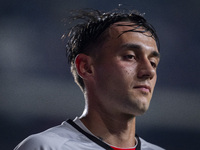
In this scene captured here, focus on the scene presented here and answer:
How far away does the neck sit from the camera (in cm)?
163

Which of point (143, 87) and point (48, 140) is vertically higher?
point (143, 87)

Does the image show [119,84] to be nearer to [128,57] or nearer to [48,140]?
[128,57]

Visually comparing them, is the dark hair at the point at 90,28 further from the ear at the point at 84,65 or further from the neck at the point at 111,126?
the neck at the point at 111,126

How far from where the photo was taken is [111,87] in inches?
63.1

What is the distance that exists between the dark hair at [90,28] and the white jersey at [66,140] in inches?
11.5

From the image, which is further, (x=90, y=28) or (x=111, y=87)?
(x=90, y=28)

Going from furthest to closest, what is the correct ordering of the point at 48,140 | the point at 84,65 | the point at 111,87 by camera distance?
the point at 84,65
the point at 111,87
the point at 48,140

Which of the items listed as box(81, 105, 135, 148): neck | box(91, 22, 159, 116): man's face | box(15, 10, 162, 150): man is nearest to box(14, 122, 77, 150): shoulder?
box(15, 10, 162, 150): man

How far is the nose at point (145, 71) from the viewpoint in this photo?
1583 mm

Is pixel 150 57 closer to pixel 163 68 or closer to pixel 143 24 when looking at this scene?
pixel 143 24

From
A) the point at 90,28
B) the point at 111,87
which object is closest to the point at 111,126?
the point at 111,87

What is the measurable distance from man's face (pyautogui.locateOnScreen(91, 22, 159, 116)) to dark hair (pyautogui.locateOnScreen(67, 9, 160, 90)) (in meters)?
0.10

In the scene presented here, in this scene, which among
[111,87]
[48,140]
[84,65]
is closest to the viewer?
[48,140]

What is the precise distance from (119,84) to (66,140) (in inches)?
15.6
